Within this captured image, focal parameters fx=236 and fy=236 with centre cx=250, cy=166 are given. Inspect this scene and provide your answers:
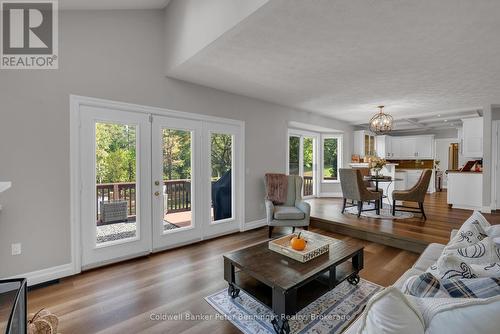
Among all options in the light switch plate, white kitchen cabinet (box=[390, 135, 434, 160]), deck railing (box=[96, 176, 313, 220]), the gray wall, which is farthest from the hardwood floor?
white kitchen cabinet (box=[390, 135, 434, 160])

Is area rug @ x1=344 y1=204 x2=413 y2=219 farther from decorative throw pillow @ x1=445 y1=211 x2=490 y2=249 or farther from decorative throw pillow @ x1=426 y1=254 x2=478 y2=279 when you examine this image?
decorative throw pillow @ x1=426 y1=254 x2=478 y2=279

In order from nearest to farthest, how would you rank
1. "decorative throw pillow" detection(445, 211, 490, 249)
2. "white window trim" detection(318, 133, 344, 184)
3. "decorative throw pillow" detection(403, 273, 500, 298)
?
"decorative throw pillow" detection(403, 273, 500, 298), "decorative throw pillow" detection(445, 211, 490, 249), "white window trim" detection(318, 133, 344, 184)

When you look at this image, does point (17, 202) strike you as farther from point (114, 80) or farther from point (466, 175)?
point (466, 175)

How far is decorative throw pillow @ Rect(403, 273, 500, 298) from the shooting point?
881 mm

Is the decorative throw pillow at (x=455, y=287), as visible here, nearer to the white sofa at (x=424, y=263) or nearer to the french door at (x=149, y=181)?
the white sofa at (x=424, y=263)

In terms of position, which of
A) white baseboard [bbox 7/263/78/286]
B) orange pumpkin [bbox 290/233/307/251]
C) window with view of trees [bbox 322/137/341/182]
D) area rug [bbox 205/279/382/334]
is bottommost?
area rug [bbox 205/279/382/334]

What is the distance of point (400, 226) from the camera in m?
4.02

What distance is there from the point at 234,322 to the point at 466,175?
20.8 ft

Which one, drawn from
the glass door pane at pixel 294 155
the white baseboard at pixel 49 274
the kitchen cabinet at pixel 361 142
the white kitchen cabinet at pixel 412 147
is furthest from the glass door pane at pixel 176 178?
the white kitchen cabinet at pixel 412 147

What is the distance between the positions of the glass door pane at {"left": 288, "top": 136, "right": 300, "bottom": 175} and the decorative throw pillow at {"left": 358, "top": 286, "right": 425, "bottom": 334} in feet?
18.0

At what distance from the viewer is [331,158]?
288 inches

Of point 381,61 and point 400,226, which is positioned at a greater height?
point 381,61

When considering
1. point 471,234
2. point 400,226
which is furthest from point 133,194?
point 400,226

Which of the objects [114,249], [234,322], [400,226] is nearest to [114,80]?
[114,249]
